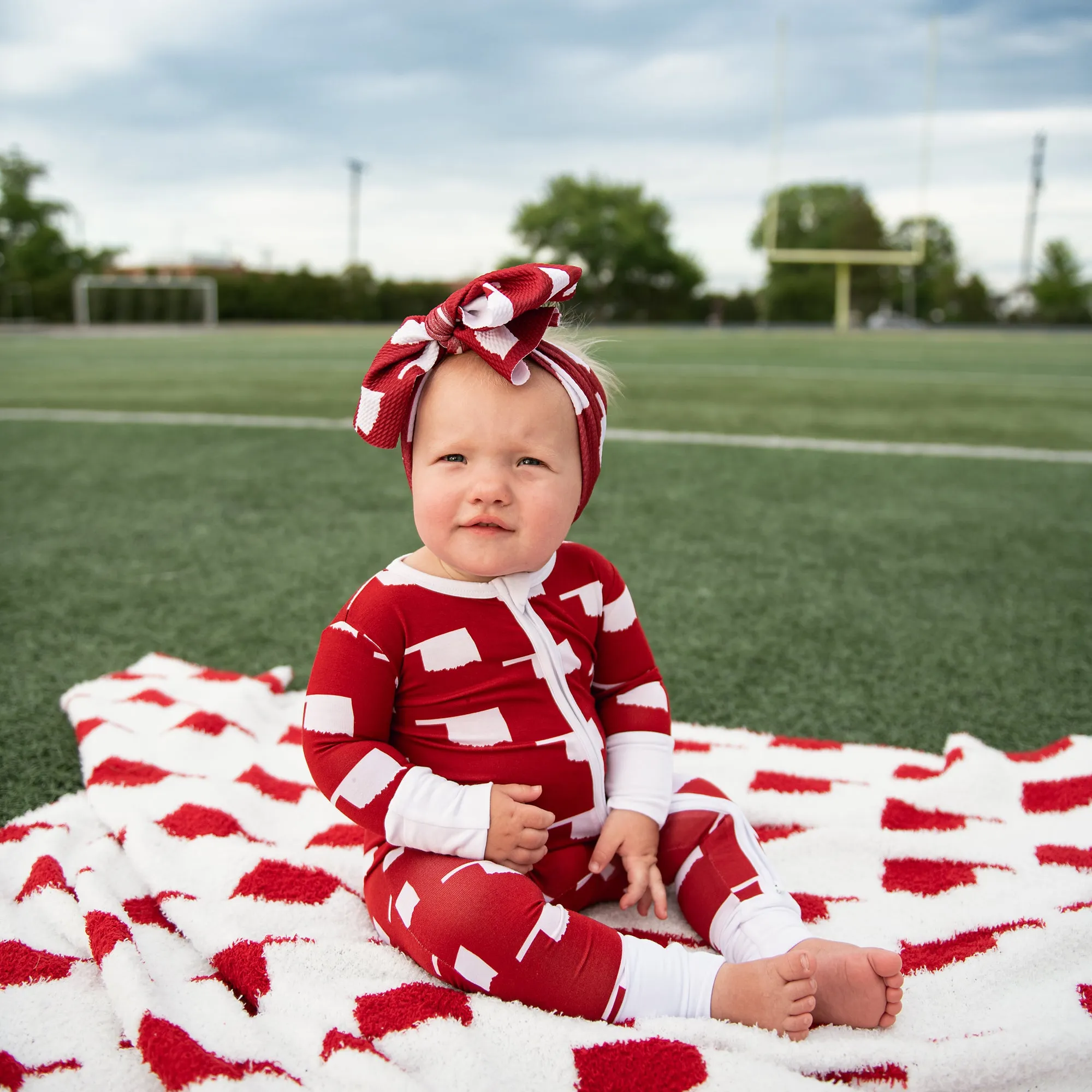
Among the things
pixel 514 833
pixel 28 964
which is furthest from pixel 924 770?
pixel 28 964

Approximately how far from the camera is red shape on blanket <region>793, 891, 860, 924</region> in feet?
4.08

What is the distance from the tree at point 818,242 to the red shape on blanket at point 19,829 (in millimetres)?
43463

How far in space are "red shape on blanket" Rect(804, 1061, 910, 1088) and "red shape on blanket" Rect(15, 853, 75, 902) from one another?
2.98 feet

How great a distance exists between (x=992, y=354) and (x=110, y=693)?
1441 centimetres

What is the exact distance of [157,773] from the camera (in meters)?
1.54

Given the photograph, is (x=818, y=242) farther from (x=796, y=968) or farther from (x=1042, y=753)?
(x=796, y=968)

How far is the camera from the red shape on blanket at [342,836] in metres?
1.39

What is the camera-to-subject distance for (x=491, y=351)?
1.09 meters

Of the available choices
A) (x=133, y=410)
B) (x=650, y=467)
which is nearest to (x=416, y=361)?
(x=650, y=467)

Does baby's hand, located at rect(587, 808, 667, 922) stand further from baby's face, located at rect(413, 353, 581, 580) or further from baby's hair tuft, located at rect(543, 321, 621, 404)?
baby's hair tuft, located at rect(543, 321, 621, 404)

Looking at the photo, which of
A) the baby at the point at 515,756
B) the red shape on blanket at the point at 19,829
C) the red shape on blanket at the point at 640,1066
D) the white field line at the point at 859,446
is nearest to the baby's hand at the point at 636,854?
the baby at the point at 515,756

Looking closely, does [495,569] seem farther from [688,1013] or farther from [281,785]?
[281,785]

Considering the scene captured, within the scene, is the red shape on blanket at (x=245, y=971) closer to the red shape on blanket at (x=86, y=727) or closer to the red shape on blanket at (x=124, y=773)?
the red shape on blanket at (x=124, y=773)

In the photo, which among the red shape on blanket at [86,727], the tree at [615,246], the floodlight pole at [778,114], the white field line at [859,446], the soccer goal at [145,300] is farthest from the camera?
A: the tree at [615,246]
